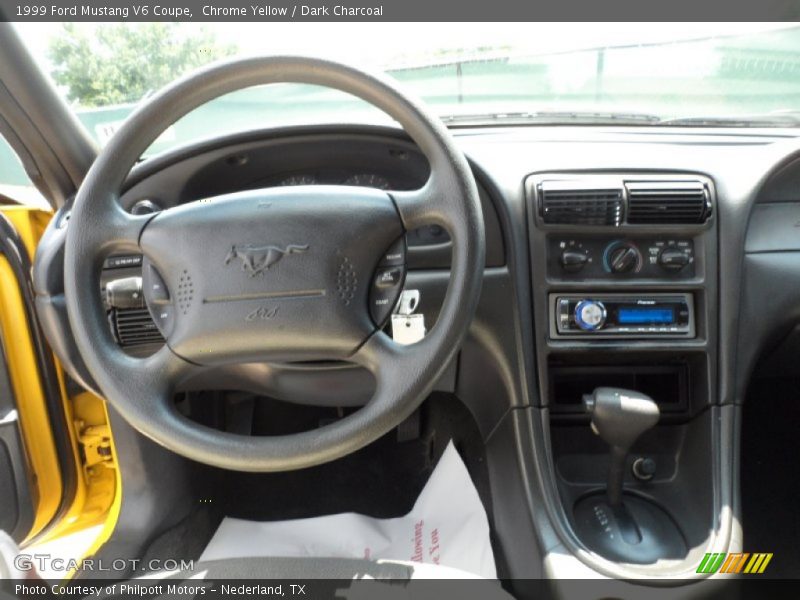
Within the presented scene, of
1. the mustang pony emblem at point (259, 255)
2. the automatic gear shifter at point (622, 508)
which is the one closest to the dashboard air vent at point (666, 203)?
the automatic gear shifter at point (622, 508)

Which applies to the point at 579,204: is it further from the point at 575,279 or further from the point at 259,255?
the point at 259,255

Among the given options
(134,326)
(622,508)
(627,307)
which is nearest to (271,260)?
(134,326)

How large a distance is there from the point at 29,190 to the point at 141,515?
2.63 feet

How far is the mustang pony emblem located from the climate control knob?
0.61 m

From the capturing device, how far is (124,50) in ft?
4.66

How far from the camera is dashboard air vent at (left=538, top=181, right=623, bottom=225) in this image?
1225 mm

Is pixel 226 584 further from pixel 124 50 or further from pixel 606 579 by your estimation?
pixel 124 50

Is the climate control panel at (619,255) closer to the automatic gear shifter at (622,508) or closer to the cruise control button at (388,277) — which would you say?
the automatic gear shifter at (622,508)

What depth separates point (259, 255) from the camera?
0.90 metres

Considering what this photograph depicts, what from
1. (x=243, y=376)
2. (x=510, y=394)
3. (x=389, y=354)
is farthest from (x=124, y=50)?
(x=510, y=394)

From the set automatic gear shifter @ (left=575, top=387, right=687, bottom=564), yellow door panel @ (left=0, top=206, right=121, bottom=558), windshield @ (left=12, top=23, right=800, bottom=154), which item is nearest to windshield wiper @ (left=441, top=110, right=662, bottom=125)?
windshield @ (left=12, top=23, right=800, bottom=154)

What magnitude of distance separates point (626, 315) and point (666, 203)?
229 mm

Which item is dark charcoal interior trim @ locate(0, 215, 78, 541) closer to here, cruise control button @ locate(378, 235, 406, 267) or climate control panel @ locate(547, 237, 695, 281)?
cruise control button @ locate(378, 235, 406, 267)

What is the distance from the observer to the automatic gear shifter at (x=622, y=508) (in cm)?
116
